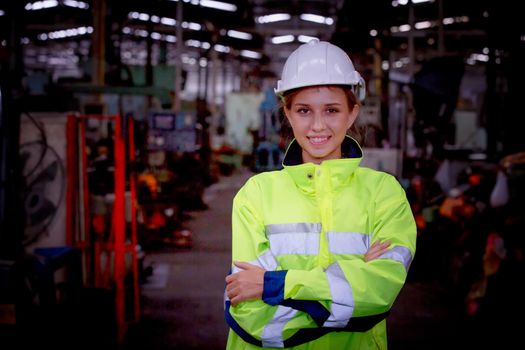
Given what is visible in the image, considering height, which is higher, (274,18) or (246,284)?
(274,18)

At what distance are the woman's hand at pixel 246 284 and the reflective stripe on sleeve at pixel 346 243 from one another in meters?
0.23

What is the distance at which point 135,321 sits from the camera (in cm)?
463

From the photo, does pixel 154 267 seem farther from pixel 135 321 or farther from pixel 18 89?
pixel 18 89

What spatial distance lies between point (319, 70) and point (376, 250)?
0.60m

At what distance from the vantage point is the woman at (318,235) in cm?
156

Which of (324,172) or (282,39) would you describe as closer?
(324,172)

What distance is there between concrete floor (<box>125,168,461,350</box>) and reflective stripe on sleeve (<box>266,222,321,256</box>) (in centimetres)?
272

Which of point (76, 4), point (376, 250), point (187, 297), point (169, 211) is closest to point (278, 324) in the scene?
point (376, 250)

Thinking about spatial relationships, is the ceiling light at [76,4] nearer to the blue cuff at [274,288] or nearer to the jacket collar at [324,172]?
the jacket collar at [324,172]

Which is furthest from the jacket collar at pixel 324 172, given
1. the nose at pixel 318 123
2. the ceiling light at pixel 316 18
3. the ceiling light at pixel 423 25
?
the ceiling light at pixel 423 25

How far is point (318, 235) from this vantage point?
5.61 feet

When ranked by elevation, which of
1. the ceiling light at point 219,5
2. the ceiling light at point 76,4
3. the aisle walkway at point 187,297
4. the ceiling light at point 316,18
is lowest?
the aisle walkway at point 187,297

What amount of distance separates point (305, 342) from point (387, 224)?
432mm

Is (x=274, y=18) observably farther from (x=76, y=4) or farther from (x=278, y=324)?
(x=278, y=324)
